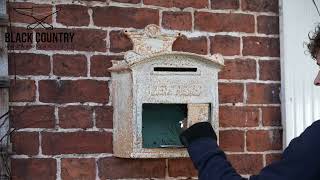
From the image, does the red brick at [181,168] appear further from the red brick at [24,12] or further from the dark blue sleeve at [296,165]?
the red brick at [24,12]

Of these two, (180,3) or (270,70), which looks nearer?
(180,3)

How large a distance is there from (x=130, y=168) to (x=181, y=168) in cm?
19

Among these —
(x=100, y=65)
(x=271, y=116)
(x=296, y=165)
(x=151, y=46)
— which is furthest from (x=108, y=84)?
(x=296, y=165)

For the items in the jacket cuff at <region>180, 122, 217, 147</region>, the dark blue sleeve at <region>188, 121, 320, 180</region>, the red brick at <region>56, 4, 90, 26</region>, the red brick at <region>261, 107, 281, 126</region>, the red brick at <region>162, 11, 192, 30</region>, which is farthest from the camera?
the red brick at <region>261, 107, 281, 126</region>

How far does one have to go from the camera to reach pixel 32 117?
71.2 inches

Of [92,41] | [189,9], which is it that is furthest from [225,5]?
[92,41]

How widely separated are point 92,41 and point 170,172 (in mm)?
521

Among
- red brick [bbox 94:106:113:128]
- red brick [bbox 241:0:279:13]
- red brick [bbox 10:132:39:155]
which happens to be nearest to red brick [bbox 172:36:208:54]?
red brick [bbox 241:0:279:13]

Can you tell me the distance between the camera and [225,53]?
2.02 metres

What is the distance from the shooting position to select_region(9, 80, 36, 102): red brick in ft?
5.86

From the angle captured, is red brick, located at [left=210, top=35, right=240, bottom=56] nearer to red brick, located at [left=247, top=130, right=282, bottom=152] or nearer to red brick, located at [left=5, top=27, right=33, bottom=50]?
red brick, located at [left=247, top=130, right=282, bottom=152]

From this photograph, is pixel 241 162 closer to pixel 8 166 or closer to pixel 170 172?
pixel 170 172

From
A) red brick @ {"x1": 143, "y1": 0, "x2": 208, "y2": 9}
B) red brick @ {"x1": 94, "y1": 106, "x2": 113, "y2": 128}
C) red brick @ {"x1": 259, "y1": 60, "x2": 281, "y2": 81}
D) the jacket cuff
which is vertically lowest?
the jacket cuff

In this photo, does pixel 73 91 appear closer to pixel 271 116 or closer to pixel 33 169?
pixel 33 169
